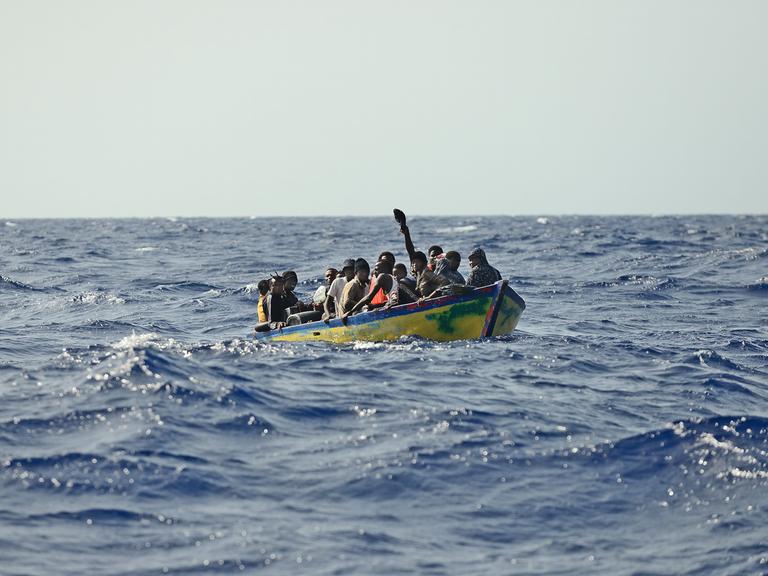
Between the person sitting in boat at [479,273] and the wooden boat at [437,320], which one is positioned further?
the person sitting in boat at [479,273]

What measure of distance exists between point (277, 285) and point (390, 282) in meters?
2.63

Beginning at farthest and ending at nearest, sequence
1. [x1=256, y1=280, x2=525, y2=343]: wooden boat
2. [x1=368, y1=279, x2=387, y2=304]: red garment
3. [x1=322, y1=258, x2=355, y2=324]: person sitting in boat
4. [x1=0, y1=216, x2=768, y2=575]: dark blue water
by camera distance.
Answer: [x1=322, y1=258, x2=355, y2=324]: person sitting in boat
[x1=368, y1=279, x2=387, y2=304]: red garment
[x1=256, y1=280, x2=525, y2=343]: wooden boat
[x1=0, y1=216, x2=768, y2=575]: dark blue water

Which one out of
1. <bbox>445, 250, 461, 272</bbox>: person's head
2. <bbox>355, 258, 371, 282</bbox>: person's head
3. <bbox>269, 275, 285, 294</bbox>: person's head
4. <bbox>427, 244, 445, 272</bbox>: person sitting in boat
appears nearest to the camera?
<bbox>355, 258, 371, 282</bbox>: person's head

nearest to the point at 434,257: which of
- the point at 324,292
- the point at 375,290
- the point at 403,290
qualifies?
the point at 403,290

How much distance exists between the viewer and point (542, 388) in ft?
50.2

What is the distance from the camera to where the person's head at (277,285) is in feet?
67.8

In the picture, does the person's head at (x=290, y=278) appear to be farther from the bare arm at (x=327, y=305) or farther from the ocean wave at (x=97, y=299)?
the ocean wave at (x=97, y=299)

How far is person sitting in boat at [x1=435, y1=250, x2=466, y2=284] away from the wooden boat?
0.54m

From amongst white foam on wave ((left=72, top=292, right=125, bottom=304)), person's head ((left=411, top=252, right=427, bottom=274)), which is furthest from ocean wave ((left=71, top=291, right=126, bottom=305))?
person's head ((left=411, top=252, right=427, bottom=274))

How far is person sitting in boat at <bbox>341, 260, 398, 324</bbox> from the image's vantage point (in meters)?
19.2

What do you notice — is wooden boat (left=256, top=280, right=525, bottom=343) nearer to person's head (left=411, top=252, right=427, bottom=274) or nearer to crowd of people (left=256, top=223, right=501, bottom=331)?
crowd of people (left=256, top=223, right=501, bottom=331)

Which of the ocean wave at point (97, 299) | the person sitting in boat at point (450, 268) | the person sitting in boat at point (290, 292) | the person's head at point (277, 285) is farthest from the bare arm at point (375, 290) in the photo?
the ocean wave at point (97, 299)

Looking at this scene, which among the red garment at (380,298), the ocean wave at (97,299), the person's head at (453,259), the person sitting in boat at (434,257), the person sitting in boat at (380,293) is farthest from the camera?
the ocean wave at (97,299)

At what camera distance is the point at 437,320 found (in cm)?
1888
